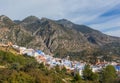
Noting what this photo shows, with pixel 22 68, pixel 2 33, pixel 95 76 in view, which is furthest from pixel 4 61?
pixel 2 33

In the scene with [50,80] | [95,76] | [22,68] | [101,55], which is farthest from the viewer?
[101,55]

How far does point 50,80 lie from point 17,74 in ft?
21.3

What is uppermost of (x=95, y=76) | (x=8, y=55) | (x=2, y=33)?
(x=2, y=33)

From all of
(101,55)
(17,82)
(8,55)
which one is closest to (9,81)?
(17,82)

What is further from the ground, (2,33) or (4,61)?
(2,33)

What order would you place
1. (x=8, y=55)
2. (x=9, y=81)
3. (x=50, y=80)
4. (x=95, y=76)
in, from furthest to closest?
(x=8, y=55), (x=95, y=76), (x=50, y=80), (x=9, y=81)

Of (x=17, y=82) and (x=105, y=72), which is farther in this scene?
(x=105, y=72)

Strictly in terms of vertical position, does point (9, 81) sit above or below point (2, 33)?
below

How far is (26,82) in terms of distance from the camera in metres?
49.7

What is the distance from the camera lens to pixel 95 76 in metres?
73.0

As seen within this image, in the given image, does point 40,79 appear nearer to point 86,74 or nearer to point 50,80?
point 50,80

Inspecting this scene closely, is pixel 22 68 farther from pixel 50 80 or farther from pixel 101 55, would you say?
pixel 101 55

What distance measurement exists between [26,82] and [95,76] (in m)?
28.1

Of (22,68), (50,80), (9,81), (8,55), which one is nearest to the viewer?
(9,81)
